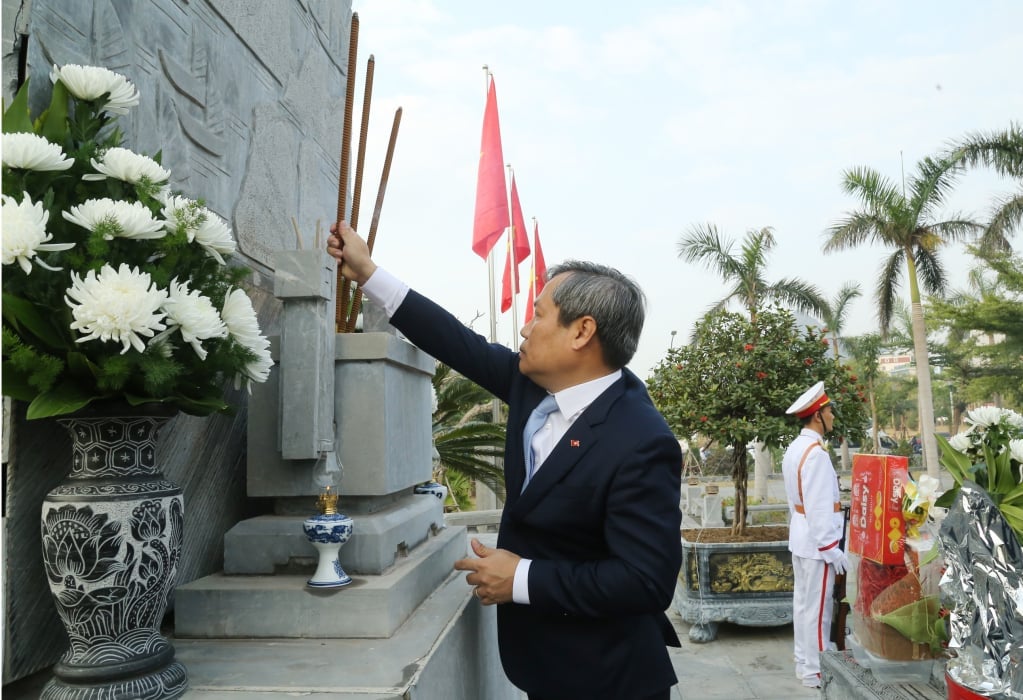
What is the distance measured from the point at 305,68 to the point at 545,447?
2.23 metres

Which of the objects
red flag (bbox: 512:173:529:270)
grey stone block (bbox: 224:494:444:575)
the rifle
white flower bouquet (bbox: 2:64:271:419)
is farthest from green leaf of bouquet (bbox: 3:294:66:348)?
red flag (bbox: 512:173:529:270)

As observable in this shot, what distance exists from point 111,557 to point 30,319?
490 mm

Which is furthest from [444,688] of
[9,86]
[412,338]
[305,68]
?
[305,68]

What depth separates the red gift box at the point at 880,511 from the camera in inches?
97.0

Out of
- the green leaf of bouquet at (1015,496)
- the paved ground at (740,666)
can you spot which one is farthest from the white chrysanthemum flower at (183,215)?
the paved ground at (740,666)

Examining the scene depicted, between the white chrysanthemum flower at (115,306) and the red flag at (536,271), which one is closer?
the white chrysanthemum flower at (115,306)

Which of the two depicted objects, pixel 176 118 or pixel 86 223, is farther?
pixel 176 118

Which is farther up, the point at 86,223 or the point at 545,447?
the point at 86,223

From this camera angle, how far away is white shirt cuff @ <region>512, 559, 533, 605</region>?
6.15ft

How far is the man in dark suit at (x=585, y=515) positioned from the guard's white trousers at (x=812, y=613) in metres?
3.39

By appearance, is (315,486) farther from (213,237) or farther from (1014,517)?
(1014,517)

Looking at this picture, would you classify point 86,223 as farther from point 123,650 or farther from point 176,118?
point 176,118

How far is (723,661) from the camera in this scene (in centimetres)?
546

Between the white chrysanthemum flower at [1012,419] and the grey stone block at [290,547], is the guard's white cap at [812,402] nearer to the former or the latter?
the white chrysanthemum flower at [1012,419]
